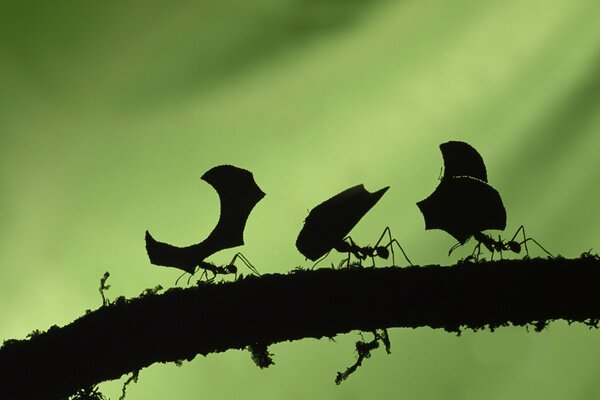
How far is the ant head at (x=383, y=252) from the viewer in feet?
12.4

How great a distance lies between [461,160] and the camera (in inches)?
126

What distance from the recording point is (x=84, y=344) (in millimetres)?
2570

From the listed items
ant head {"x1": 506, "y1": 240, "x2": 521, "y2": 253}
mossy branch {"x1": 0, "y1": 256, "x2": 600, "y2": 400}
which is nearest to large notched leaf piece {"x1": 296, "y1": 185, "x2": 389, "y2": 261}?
mossy branch {"x1": 0, "y1": 256, "x2": 600, "y2": 400}

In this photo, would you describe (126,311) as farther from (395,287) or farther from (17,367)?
(395,287)

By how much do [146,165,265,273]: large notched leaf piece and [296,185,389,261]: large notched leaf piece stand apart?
0.37m

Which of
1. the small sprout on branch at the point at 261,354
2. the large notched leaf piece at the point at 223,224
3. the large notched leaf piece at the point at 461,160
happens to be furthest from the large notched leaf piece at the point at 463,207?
the small sprout on branch at the point at 261,354

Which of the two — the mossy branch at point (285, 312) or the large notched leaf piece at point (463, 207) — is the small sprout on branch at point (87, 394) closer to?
the mossy branch at point (285, 312)

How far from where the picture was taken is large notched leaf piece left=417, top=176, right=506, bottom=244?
10.0 feet

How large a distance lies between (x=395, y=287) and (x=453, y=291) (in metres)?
0.29

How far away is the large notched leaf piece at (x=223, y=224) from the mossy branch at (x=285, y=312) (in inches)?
16.0

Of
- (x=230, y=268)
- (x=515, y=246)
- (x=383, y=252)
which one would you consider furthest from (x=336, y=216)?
(x=515, y=246)

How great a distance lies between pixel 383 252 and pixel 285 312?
1.37 m

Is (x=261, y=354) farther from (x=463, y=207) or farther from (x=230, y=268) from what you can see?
(x=463, y=207)

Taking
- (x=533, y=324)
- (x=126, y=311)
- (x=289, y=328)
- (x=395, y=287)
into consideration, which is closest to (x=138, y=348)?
(x=126, y=311)
